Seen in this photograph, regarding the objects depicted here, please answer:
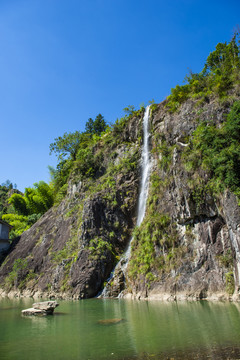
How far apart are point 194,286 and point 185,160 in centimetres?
890

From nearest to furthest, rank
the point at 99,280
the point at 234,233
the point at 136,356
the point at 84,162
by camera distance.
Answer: the point at 136,356
the point at 234,233
the point at 99,280
the point at 84,162

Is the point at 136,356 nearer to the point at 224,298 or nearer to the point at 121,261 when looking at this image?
the point at 224,298

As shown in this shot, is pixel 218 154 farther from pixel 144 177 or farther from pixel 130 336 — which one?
pixel 130 336

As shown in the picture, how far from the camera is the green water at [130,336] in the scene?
666cm

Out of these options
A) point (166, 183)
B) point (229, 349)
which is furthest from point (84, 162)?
point (229, 349)

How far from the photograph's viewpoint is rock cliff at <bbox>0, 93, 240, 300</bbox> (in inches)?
649

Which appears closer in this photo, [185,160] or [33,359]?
[33,359]

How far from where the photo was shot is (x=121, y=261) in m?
22.6

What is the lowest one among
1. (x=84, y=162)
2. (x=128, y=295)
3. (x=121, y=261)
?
(x=128, y=295)

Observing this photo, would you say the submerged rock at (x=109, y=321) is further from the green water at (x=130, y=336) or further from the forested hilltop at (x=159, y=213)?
the forested hilltop at (x=159, y=213)

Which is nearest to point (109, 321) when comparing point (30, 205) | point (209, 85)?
point (209, 85)

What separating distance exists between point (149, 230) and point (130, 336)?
13122mm

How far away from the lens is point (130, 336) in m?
8.36

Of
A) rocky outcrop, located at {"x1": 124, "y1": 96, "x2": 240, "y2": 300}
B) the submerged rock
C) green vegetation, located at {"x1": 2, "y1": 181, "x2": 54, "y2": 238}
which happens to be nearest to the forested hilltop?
rocky outcrop, located at {"x1": 124, "y1": 96, "x2": 240, "y2": 300}
